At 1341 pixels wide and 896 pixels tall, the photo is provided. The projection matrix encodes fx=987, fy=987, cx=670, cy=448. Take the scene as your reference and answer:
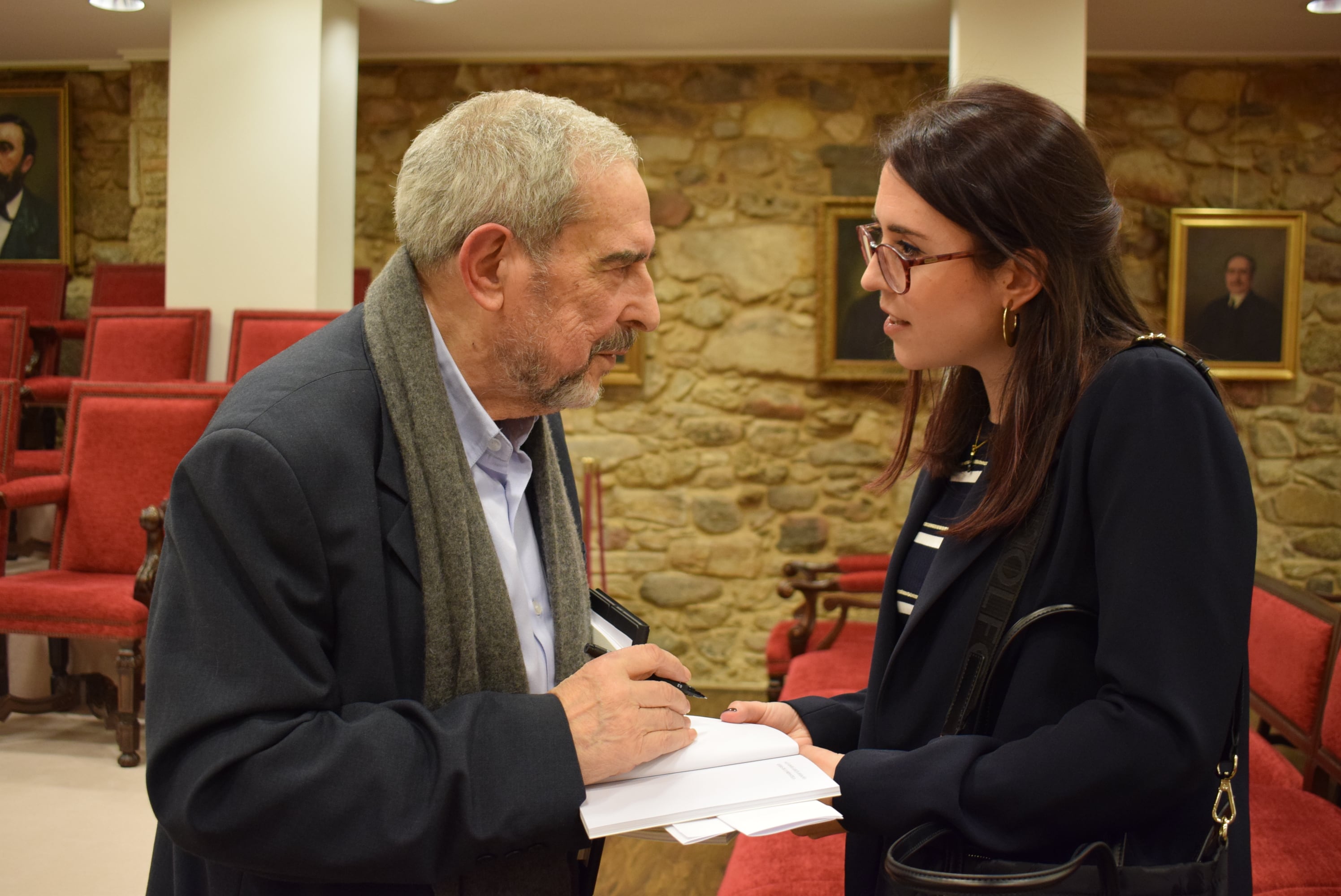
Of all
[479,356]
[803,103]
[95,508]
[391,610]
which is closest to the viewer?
[391,610]

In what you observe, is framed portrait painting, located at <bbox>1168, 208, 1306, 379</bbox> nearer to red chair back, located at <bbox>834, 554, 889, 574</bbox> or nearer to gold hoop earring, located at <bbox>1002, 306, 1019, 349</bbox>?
red chair back, located at <bbox>834, 554, 889, 574</bbox>

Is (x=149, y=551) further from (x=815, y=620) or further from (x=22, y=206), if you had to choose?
(x=22, y=206)

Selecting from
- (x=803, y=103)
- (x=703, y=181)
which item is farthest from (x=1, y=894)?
(x=803, y=103)

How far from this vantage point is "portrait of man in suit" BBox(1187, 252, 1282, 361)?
5.28m

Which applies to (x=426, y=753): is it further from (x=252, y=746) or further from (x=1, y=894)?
Answer: (x=1, y=894)

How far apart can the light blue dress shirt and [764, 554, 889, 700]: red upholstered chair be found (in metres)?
2.48

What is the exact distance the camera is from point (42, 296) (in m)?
6.29

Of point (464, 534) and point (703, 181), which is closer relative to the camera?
point (464, 534)

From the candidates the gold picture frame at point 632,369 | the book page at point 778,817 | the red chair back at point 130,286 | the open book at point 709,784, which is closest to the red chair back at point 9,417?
the red chair back at point 130,286

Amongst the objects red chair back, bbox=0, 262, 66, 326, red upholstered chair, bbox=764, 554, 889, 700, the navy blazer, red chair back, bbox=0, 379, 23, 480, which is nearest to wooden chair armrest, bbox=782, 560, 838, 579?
red upholstered chair, bbox=764, 554, 889, 700

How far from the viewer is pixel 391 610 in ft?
3.26

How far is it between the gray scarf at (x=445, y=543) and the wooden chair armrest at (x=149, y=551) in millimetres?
2666

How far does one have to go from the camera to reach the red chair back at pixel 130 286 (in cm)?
602

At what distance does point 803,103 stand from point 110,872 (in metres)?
4.76
